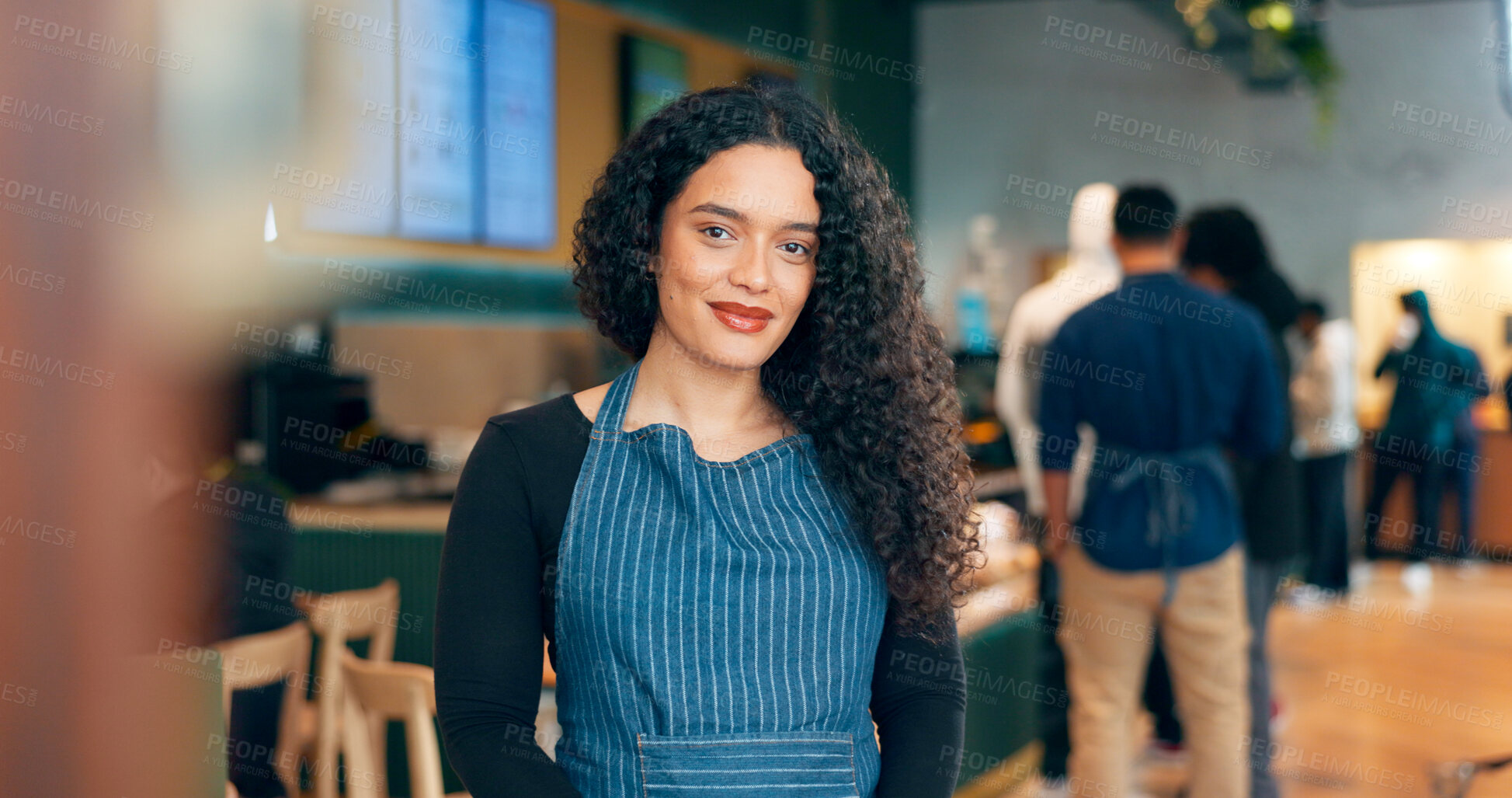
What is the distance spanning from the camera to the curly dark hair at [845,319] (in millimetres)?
1237

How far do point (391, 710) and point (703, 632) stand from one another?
106cm

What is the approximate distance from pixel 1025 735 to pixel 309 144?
350 centimetres

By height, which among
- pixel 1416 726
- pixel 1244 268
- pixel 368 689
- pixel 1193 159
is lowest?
pixel 1416 726

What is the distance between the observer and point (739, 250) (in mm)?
1200

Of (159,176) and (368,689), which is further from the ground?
(159,176)

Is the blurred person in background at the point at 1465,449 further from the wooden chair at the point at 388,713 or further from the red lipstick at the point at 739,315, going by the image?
the red lipstick at the point at 739,315

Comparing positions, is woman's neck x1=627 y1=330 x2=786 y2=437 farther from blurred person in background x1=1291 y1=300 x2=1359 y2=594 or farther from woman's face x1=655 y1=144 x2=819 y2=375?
blurred person in background x1=1291 y1=300 x2=1359 y2=594

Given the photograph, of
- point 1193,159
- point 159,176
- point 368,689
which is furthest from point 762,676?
point 1193,159

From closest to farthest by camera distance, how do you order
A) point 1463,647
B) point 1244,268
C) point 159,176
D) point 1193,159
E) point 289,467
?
point 159,176
point 1244,268
point 289,467
point 1463,647
point 1193,159

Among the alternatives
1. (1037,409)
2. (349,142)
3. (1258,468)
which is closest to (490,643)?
(1037,409)

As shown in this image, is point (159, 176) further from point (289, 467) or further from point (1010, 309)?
point (1010, 309)

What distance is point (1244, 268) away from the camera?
3.54 metres

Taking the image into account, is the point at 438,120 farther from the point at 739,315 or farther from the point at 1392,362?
the point at 1392,362

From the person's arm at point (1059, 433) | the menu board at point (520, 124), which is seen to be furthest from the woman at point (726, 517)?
the menu board at point (520, 124)
